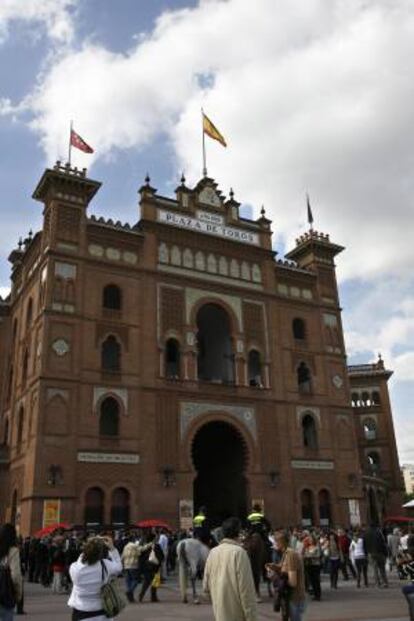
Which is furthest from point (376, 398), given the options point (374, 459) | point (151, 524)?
point (151, 524)

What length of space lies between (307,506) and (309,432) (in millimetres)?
4391

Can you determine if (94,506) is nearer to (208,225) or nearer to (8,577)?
(208,225)

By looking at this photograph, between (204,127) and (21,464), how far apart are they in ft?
74.0

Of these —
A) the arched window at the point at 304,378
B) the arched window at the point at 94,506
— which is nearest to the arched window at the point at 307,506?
the arched window at the point at 304,378

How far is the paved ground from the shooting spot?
12.4 meters

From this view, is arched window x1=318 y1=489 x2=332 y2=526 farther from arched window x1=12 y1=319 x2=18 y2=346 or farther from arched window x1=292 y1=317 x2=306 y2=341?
arched window x1=12 y1=319 x2=18 y2=346

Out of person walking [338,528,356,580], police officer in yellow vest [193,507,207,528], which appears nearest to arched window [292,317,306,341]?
police officer in yellow vest [193,507,207,528]

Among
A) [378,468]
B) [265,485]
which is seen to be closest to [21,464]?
[265,485]

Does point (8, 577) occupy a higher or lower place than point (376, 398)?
lower

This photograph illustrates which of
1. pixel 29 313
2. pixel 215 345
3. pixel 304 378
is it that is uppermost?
pixel 29 313

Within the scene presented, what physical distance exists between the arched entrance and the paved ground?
15.9 m

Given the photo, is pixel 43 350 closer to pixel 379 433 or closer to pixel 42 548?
pixel 42 548

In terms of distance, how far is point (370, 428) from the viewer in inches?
2101

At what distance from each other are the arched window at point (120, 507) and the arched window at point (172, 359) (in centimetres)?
648
